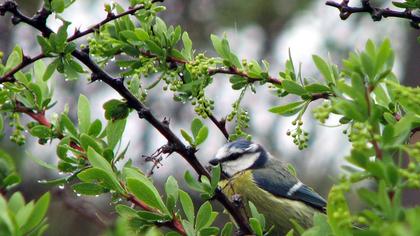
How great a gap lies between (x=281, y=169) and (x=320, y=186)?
3234mm

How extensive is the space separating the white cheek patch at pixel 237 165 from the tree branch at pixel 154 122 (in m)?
1.58

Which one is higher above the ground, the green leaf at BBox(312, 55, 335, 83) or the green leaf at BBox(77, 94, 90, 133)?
the green leaf at BBox(312, 55, 335, 83)

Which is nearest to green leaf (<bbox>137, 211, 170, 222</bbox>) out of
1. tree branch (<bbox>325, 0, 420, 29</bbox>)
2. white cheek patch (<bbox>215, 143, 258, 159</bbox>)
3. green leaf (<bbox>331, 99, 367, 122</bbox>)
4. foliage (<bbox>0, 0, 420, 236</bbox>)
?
foliage (<bbox>0, 0, 420, 236</bbox>)

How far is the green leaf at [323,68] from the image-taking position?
143cm

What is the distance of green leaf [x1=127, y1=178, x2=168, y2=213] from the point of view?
4.84 ft

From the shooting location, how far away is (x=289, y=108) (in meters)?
1.70

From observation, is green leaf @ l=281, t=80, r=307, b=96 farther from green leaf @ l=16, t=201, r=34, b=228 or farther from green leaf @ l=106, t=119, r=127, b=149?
green leaf @ l=16, t=201, r=34, b=228

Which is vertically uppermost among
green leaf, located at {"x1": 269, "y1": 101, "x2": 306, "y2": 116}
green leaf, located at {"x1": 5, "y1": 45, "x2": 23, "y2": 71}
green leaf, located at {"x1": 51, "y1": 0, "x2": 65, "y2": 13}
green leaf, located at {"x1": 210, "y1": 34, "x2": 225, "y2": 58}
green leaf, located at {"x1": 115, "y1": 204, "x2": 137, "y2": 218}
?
green leaf, located at {"x1": 51, "y1": 0, "x2": 65, "y2": 13}

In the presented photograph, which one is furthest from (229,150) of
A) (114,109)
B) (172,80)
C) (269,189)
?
(114,109)

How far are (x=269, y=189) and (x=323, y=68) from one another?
174 cm

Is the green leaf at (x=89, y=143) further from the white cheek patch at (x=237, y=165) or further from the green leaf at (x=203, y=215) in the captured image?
the white cheek patch at (x=237, y=165)

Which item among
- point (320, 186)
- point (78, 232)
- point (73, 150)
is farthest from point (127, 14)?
point (320, 186)

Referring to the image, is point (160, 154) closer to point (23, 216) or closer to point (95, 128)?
point (95, 128)

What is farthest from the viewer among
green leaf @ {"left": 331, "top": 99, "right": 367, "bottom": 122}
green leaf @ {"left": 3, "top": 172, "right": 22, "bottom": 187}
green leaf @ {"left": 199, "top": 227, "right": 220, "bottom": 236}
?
green leaf @ {"left": 199, "top": 227, "right": 220, "bottom": 236}
